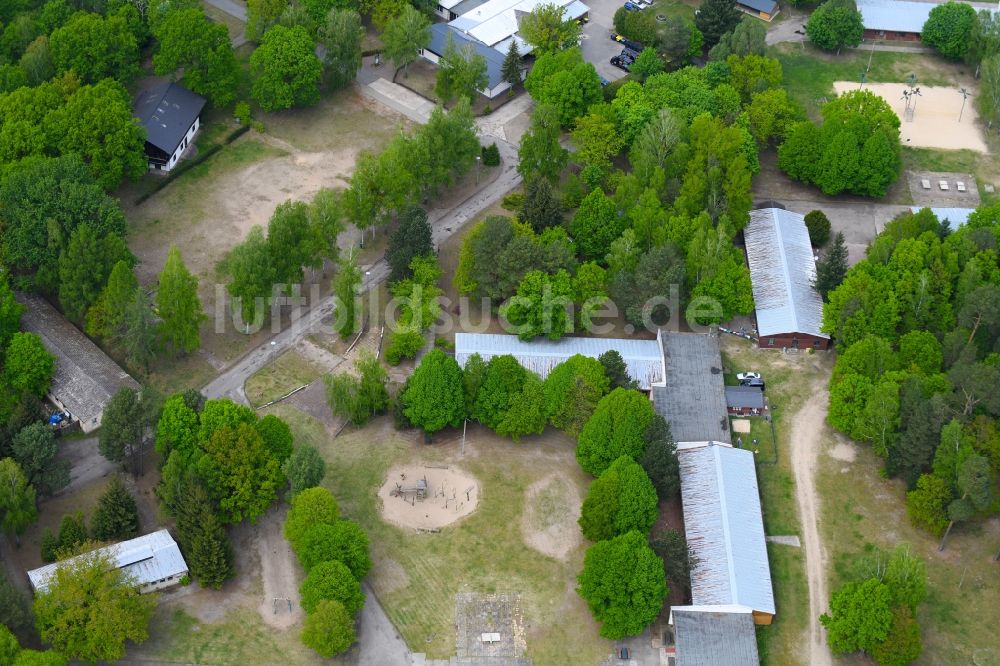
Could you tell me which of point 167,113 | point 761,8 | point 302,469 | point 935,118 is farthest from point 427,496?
point 761,8

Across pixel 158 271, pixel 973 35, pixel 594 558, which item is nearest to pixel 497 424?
pixel 594 558

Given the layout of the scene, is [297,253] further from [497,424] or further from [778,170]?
[778,170]

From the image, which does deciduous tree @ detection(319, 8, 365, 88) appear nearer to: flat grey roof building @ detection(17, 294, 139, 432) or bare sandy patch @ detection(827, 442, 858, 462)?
flat grey roof building @ detection(17, 294, 139, 432)

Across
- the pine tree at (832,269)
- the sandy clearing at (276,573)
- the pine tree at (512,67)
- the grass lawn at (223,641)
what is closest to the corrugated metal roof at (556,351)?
the pine tree at (832,269)

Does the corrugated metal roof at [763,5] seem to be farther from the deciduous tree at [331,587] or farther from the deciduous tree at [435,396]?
the deciduous tree at [331,587]

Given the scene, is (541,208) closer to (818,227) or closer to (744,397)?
(744,397)
